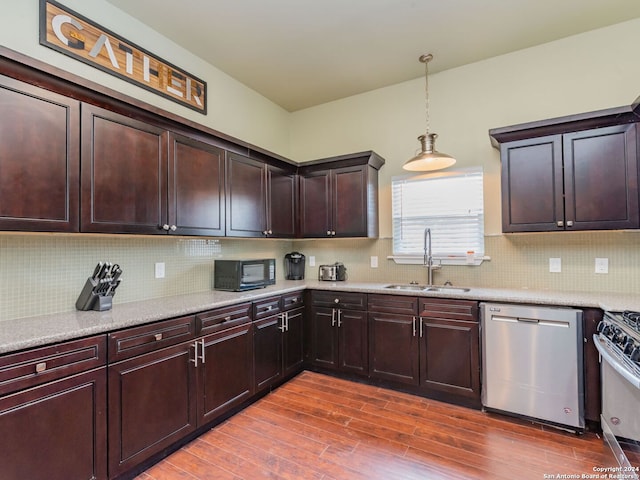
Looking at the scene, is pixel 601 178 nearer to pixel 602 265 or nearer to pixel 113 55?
pixel 602 265

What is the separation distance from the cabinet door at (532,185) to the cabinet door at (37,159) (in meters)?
3.06

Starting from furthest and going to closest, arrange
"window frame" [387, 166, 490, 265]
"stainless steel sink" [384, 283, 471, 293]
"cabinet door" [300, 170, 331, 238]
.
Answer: "cabinet door" [300, 170, 331, 238]
"window frame" [387, 166, 490, 265]
"stainless steel sink" [384, 283, 471, 293]

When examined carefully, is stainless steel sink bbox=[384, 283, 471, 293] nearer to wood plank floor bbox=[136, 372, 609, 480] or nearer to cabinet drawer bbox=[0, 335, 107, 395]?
wood plank floor bbox=[136, 372, 609, 480]

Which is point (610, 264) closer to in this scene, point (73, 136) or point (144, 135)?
point (144, 135)

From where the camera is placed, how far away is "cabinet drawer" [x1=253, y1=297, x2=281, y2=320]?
8.83ft

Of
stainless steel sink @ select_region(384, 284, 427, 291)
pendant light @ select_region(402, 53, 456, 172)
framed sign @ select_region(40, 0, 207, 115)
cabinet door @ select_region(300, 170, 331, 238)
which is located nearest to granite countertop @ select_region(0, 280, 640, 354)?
stainless steel sink @ select_region(384, 284, 427, 291)

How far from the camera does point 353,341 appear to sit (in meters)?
3.07

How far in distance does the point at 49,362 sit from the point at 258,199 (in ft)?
6.66

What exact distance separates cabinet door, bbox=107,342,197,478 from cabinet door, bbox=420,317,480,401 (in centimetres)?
185

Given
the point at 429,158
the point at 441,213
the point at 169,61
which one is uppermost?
the point at 169,61

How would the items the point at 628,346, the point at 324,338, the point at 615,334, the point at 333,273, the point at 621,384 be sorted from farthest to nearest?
the point at 333,273 < the point at 324,338 < the point at 615,334 < the point at 621,384 < the point at 628,346

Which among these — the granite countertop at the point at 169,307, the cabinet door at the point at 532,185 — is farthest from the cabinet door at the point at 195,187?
the cabinet door at the point at 532,185

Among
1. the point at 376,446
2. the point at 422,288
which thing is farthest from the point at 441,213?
the point at 376,446

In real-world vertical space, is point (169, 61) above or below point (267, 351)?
above
